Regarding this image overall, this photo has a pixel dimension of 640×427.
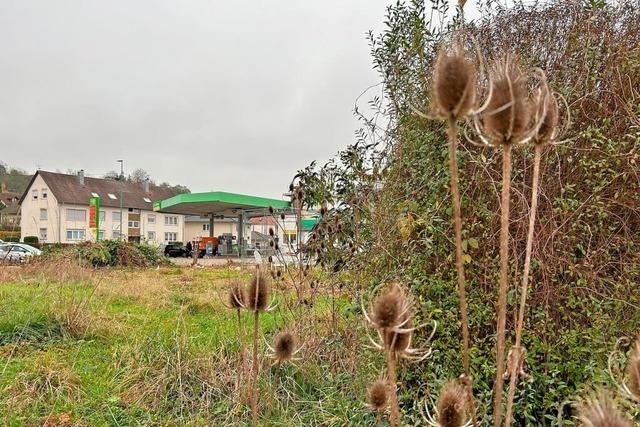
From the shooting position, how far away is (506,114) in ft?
2.07

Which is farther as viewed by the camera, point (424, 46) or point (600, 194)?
point (424, 46)

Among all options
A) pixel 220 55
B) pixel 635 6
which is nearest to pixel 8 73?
pixel 220 55

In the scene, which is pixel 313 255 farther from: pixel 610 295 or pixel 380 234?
pixel 610 295

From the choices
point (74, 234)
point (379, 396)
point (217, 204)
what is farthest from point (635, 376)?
point (74, 234)

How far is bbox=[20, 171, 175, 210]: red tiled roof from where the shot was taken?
126 ft

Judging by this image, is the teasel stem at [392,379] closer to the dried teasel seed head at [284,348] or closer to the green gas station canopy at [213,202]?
the dried teasel seed head at [284,348]

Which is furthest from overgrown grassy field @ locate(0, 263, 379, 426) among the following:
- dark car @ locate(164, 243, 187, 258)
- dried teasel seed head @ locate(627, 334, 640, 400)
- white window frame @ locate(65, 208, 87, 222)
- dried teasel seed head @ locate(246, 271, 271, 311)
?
white window frame @ locate(65, 208, 87, 222)

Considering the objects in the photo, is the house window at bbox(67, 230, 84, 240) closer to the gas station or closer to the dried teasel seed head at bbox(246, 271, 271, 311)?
the gas station

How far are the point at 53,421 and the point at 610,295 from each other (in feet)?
10.7

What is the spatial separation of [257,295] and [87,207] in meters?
43.2

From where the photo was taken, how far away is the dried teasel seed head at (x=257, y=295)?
3.73 ft

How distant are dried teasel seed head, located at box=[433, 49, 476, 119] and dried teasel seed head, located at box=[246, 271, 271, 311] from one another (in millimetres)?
699

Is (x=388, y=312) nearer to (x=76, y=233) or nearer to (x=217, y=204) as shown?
(x=217, y=204)

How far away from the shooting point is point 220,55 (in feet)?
39.7
